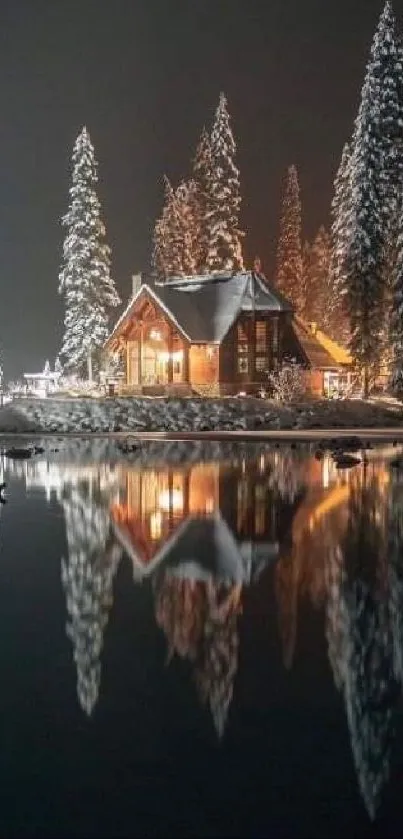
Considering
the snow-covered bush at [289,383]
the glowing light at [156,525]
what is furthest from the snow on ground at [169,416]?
the glowing light at [156,525]

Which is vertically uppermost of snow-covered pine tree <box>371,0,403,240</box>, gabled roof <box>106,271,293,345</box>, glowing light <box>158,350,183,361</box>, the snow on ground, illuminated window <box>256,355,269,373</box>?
snow-covered pine tree <box>371,0,403,240</box>

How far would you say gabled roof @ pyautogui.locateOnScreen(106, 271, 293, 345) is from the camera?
60.0 m

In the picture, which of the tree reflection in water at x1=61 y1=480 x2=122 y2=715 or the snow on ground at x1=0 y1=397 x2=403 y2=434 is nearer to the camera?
the tree reflection in water at x1=61 y1=480 x2=122 y2=715

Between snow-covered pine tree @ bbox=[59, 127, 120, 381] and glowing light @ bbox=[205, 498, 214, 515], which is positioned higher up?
snow-covered pine tree @ bbox=[59, 127, 120, 381]

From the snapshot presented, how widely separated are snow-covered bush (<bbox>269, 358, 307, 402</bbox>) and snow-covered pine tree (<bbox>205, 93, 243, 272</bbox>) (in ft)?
57.8

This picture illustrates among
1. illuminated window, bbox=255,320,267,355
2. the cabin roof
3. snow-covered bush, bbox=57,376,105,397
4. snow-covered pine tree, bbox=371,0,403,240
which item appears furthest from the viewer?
the cabin roof

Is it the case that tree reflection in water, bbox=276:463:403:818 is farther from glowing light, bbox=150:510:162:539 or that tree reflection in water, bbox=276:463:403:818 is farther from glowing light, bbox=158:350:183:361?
glowing light, bbox=158:350:183:361

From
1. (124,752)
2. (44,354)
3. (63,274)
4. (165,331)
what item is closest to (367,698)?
(124,752)

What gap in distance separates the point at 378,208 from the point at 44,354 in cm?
8518

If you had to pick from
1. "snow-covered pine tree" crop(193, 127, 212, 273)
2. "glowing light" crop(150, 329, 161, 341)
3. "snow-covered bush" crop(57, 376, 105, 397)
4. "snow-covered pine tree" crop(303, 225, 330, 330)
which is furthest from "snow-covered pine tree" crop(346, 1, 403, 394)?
"snow-covered pine tree" crop(303, 225, 330, 330)

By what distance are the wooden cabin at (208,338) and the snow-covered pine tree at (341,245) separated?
4.33 meters

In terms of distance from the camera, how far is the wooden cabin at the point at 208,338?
5975 cm

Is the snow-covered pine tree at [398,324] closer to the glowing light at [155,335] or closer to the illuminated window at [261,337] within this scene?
the illuminated window at [261,337]

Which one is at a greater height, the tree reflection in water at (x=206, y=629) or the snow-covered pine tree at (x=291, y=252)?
the snow-covered pine tree at (x=291, y=252)
